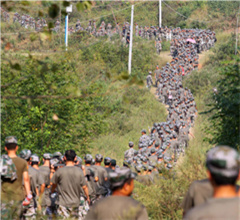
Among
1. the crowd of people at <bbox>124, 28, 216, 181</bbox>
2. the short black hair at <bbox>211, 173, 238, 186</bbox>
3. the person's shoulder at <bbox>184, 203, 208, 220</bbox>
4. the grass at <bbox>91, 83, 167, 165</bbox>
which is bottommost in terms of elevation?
the grass at <bbox>91, 83, 167, 165</bbox>

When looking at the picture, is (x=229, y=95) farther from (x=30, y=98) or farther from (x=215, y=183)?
(x=215, y=183)

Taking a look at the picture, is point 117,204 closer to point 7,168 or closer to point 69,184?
point 7,168

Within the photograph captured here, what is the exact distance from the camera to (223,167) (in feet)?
10.8

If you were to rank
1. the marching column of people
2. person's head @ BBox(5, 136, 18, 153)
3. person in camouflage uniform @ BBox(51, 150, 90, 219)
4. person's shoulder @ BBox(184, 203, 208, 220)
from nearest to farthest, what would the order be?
1. person's shoulder @ BBox(184, 203, 208, 220)
2. the marching column of people
3. person's head @ BBox(5, 136, 18, 153)
4. person in camouflage uniform @ BBox(51, 150, 90, 219)

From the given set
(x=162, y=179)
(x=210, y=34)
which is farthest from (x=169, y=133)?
(x=210, y=34)

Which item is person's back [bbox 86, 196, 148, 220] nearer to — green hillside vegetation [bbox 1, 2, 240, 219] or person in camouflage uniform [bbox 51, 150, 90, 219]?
green hillside vegetation [bbox 1, 2, 240, 219]

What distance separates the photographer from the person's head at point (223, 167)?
10.7 feet

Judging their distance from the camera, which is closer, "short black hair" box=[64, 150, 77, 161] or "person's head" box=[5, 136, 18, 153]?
"person's head" box=[5, 136, 18, 153]

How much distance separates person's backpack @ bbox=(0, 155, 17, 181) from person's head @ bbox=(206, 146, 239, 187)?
350 centimetres

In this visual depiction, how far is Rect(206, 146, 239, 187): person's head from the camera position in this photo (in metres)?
3.27

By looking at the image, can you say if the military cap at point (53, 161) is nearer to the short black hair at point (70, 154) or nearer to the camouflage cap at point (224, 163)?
the short black hair at point (70, 154)

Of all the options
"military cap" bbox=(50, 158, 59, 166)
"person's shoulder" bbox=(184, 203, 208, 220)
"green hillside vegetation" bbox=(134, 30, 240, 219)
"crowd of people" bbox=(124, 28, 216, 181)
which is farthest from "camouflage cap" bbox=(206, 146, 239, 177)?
"crowd of people" bbox=(124, 28, 216, 181)

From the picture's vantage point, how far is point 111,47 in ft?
131

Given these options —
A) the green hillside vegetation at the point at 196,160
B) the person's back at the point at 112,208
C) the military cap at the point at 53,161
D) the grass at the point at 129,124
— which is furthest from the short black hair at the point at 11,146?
the grass at the point at 129,124
